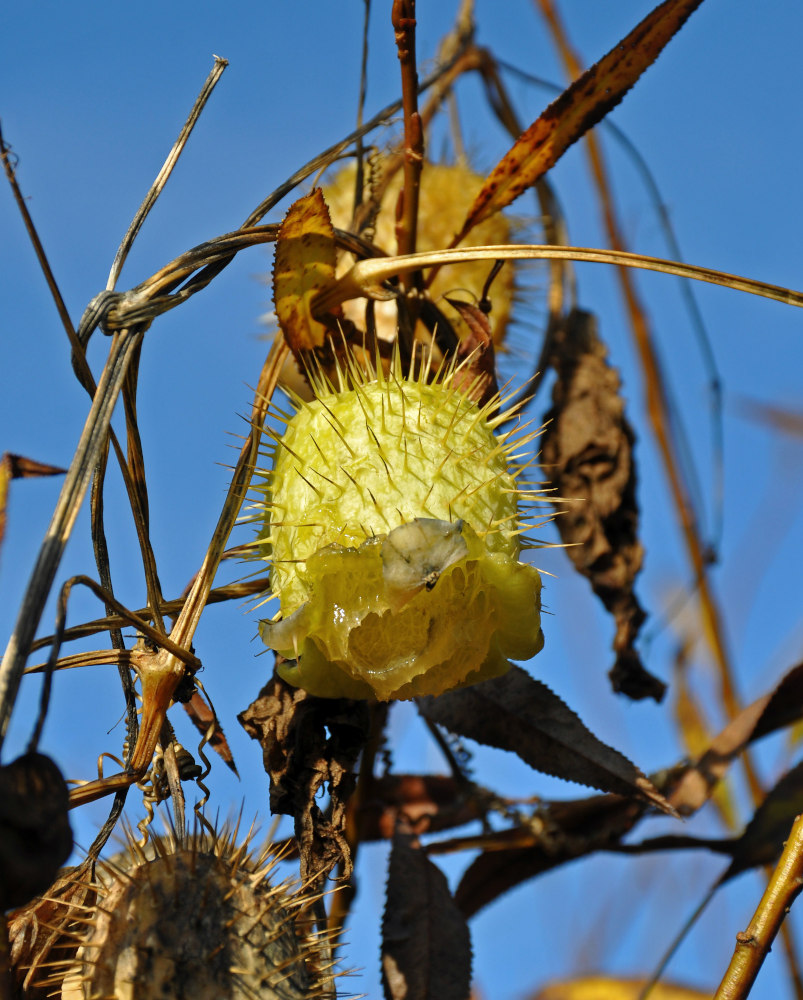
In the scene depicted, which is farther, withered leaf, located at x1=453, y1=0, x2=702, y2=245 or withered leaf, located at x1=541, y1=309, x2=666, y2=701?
withered leaf, located at x1=541, y1=309, x2=666, y2=701

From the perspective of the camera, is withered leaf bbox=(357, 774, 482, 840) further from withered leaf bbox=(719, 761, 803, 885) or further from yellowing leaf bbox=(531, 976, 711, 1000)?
yellowing leaf bbox=(531, 976, 711, 1000)

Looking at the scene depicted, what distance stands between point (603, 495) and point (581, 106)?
65 cm

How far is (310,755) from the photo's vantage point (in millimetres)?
1310

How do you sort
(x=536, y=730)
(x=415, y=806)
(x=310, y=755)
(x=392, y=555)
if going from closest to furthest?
(x=392, y=555), (x=310, y=755), (x=536, y=730), (x=415, y=806)

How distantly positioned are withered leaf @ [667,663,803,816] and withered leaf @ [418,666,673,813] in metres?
0.28

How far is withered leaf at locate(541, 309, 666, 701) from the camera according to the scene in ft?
5.80

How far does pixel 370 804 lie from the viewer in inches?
70.7

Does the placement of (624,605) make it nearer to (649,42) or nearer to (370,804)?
(370,804)

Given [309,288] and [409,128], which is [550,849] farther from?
[409,128]

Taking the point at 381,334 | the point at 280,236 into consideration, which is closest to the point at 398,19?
the point at 280,236

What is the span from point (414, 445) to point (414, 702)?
0.62m

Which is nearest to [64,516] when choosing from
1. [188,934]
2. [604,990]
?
[188,934]

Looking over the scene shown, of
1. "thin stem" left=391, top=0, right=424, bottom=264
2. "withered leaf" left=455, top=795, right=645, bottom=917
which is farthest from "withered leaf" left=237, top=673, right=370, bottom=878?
"thin stem" left=391, top=0, right=424, bottom=264

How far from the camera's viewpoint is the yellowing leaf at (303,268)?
1.29 m
